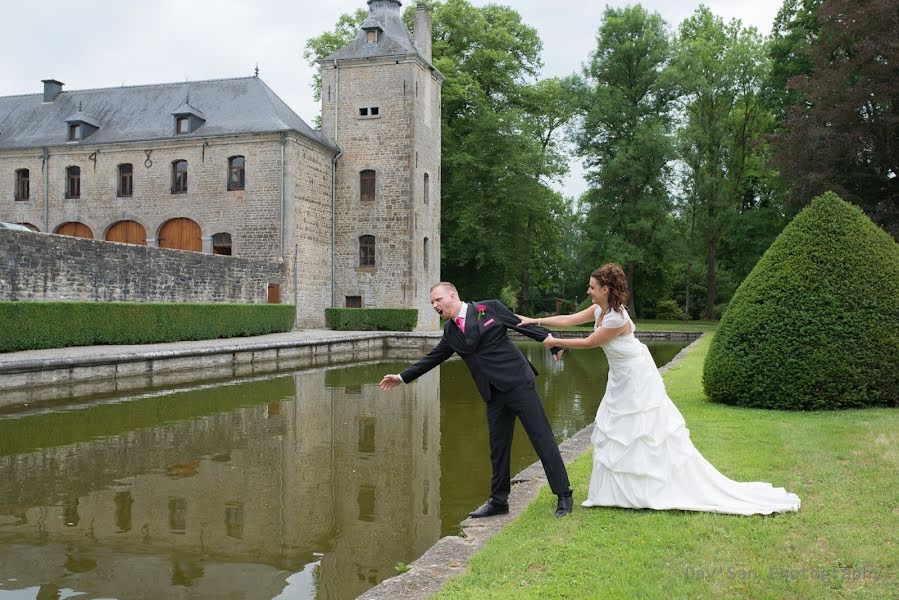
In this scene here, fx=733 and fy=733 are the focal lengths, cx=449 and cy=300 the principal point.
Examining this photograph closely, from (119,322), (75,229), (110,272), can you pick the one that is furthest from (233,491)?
(75,229)

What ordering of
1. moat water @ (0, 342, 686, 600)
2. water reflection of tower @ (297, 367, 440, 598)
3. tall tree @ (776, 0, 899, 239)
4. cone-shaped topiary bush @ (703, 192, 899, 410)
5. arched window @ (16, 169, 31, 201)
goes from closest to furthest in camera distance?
moat water @ (0, 342, 686, 600) → water reflection of tower @ (297, 367, 440, 598) → cone-shaped topiary bush @ (703, 192, 899, 410) → tall tree @ (776, 0, 899, 239) → arched window @ (16, 169, 31, 201)

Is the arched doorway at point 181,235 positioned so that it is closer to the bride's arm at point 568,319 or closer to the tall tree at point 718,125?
the tall tree at point 718,125

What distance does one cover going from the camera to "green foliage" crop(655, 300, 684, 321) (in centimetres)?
4209

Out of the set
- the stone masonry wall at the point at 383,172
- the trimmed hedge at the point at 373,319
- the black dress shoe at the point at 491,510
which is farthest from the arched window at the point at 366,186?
the black dress shoe at the point at 491,510

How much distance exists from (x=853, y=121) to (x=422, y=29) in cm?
1655

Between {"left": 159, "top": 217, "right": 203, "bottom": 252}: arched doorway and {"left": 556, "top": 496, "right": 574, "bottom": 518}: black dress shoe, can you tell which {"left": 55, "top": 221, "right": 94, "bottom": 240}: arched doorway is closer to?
{"left": 159, "top": 217, "right": 203, "bottom": 252}: arched doorway

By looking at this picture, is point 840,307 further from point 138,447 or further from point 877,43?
point 877,43

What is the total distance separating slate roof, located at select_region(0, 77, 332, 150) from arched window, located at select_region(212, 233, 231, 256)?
3815mm

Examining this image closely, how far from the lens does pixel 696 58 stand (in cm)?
3600

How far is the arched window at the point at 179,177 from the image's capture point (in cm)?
2838

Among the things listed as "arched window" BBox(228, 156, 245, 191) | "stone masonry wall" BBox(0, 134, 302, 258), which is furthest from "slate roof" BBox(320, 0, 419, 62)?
"arched window" BBox(228, 156, 245, 191)

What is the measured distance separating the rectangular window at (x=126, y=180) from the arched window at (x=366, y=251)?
9224 mm

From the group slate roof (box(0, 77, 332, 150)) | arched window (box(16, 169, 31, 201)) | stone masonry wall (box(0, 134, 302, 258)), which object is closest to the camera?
stone masonry wall (box(0, 134, 302, 258))

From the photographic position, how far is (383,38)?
2888 centimetres
